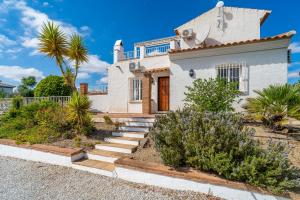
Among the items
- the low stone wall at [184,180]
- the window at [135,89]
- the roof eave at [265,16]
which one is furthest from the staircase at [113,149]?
the roof eave at [265,16]

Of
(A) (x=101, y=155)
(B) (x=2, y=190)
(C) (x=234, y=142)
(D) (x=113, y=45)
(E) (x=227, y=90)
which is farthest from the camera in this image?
(D) (x=113, y=45)

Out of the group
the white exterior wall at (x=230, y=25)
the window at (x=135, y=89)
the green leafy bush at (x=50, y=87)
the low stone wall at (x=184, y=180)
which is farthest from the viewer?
the green leafy bush at (x=50, y=87)

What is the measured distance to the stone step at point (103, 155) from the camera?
557 cm

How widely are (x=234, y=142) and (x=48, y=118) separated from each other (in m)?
7.81

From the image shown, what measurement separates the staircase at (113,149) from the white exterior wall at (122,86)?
4.66 metres

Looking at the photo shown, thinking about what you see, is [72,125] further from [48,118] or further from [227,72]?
[227,72]

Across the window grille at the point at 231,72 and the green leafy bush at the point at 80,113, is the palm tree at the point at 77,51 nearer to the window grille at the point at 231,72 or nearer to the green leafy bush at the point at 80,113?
the green leafy bush at the point at 80,113

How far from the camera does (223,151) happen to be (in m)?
3.85

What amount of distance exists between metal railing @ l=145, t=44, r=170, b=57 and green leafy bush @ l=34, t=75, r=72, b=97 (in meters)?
8.98

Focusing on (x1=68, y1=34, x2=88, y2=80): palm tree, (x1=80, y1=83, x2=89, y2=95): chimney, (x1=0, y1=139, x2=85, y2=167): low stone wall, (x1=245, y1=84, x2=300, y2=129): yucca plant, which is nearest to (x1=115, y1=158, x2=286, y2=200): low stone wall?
(x1=0, y1=139, x2=85, y2=167): low stone wall

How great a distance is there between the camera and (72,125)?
8008mm

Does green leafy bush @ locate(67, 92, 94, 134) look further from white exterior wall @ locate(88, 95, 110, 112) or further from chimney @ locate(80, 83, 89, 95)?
chimney @ locate(80, 83, 89, 95)

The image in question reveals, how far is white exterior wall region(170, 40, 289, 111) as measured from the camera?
308 inches

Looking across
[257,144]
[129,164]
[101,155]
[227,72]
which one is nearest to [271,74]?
[227,72]
